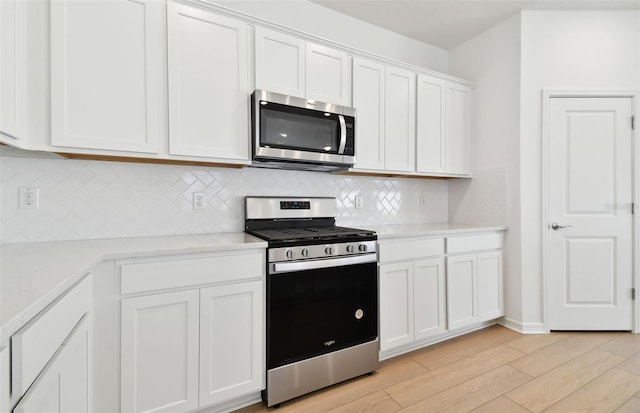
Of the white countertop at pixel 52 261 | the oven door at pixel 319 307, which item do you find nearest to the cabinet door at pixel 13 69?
the white countertop at pixel 52 261

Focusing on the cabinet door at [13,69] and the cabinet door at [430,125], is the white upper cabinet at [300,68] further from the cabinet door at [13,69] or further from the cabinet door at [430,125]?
the cabinet door at [13,69]

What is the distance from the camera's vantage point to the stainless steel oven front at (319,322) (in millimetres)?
1748

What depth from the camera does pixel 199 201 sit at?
6.98 feet

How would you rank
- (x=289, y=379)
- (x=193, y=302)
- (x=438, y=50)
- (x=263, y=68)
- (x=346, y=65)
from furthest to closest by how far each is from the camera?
(x=438, y=50) → (x=346, y=65) → (x=263, y=68) → (x=289, y=379) → (x=193, y=302)

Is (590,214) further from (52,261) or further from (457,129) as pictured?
(52,261)

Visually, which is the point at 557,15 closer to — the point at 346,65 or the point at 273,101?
the point at 346,65

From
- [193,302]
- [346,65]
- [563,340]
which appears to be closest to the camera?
[193,302]

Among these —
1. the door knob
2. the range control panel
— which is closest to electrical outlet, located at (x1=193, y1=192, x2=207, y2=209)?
the range control panel

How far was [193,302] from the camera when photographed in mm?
1557

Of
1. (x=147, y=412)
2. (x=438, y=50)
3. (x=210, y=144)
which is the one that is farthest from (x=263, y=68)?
(x=438, y=50)

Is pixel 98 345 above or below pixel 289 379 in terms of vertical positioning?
above

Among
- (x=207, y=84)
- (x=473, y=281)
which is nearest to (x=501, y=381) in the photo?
(x=473, y=281)

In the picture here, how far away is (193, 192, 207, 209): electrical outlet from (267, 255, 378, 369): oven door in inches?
30.5

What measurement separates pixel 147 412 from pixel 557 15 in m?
4.20
